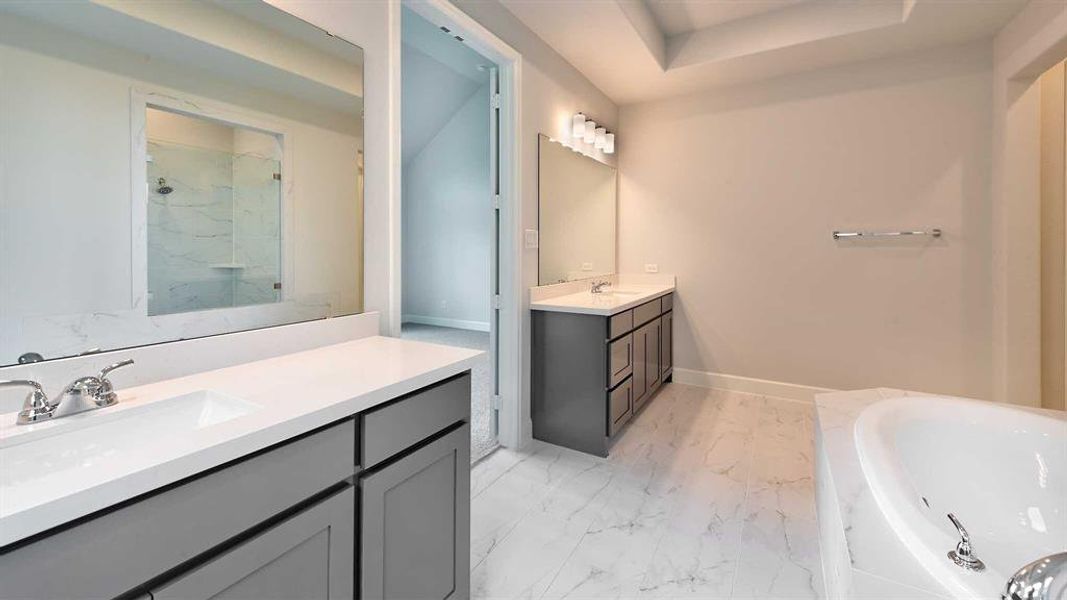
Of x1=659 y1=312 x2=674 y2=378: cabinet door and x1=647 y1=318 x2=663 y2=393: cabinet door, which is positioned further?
x1=659 y1=312 x2=674 y2=378: cabinet door

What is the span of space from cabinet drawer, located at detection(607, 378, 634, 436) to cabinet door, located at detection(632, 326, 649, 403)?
85 mm

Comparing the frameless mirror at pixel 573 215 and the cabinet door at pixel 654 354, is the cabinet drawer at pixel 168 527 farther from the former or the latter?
the cabinet door at pixel 654 354

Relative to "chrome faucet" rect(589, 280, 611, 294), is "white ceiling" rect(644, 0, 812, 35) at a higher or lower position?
higher

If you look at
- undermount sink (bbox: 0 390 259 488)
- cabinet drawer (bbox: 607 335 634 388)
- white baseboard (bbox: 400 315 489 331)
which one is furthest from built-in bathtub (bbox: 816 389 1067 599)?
white baseboard (bbox: 400 315 489 331)

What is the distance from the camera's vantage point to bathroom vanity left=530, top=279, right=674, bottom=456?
2.52 metres

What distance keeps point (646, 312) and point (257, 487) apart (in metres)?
2.69

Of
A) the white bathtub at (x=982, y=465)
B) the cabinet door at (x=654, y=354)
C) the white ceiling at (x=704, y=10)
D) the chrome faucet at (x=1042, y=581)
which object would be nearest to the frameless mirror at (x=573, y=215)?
the cabinet door at (x=654, y=354)

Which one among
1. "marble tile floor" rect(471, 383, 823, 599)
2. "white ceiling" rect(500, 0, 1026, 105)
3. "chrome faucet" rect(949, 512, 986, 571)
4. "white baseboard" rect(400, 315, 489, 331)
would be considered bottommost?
"marble tile floor" rect(471, 383, 823, 599)

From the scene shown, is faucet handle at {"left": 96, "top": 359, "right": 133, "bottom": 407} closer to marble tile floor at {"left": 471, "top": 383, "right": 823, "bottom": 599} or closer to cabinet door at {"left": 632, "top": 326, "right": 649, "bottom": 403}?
marble tile floor at {"left": 471, "top": 383, "right": 823, "bottom": 599}

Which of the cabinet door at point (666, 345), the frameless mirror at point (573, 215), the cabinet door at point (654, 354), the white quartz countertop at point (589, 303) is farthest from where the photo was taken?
the cabinet door at point (666, 345)

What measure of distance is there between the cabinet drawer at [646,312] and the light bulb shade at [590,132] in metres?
1.27

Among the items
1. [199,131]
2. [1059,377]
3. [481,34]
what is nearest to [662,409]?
[1059,377]

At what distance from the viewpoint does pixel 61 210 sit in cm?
101

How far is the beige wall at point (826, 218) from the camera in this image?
292cm
